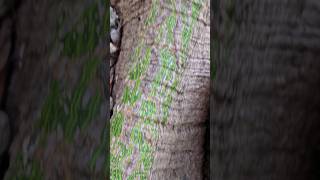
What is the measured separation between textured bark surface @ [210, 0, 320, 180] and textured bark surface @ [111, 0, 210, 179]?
0.32 metres

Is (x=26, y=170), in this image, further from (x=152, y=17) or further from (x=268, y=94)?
(x=152, y=17)

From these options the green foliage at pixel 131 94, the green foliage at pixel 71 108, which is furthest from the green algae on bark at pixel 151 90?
the green foliage at pixel 71 108

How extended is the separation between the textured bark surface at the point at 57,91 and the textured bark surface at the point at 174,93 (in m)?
0.55

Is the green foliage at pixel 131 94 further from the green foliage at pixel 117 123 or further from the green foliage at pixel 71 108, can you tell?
the green foliage at pixel 71 108

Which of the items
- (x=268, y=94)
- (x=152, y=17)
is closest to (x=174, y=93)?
(x=152, y=17)

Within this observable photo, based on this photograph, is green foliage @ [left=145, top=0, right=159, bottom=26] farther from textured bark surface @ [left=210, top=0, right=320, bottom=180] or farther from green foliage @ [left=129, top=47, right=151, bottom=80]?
textured bark surface @ [left=210, top=0, right=320, bottom=180]

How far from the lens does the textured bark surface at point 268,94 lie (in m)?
0.76

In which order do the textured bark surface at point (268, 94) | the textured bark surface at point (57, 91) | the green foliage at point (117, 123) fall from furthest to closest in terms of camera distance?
1. the green foliage at point (117, 123)
2. the textured bark surface at point (268, 94)
3. the textured bark surface at point (57, 91)

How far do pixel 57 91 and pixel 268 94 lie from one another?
0.36 metres

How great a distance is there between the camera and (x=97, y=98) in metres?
0.59

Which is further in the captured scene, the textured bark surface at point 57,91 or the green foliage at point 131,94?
the green foliage at point 131,94

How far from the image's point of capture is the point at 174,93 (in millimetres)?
1188

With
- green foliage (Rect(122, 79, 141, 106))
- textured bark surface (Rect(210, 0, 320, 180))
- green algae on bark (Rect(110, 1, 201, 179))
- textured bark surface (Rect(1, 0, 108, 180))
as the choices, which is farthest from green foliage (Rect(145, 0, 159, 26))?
textured bark surface (Rect(1, 0, 108, 180))

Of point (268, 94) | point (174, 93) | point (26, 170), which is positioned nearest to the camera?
point (26, 170)
